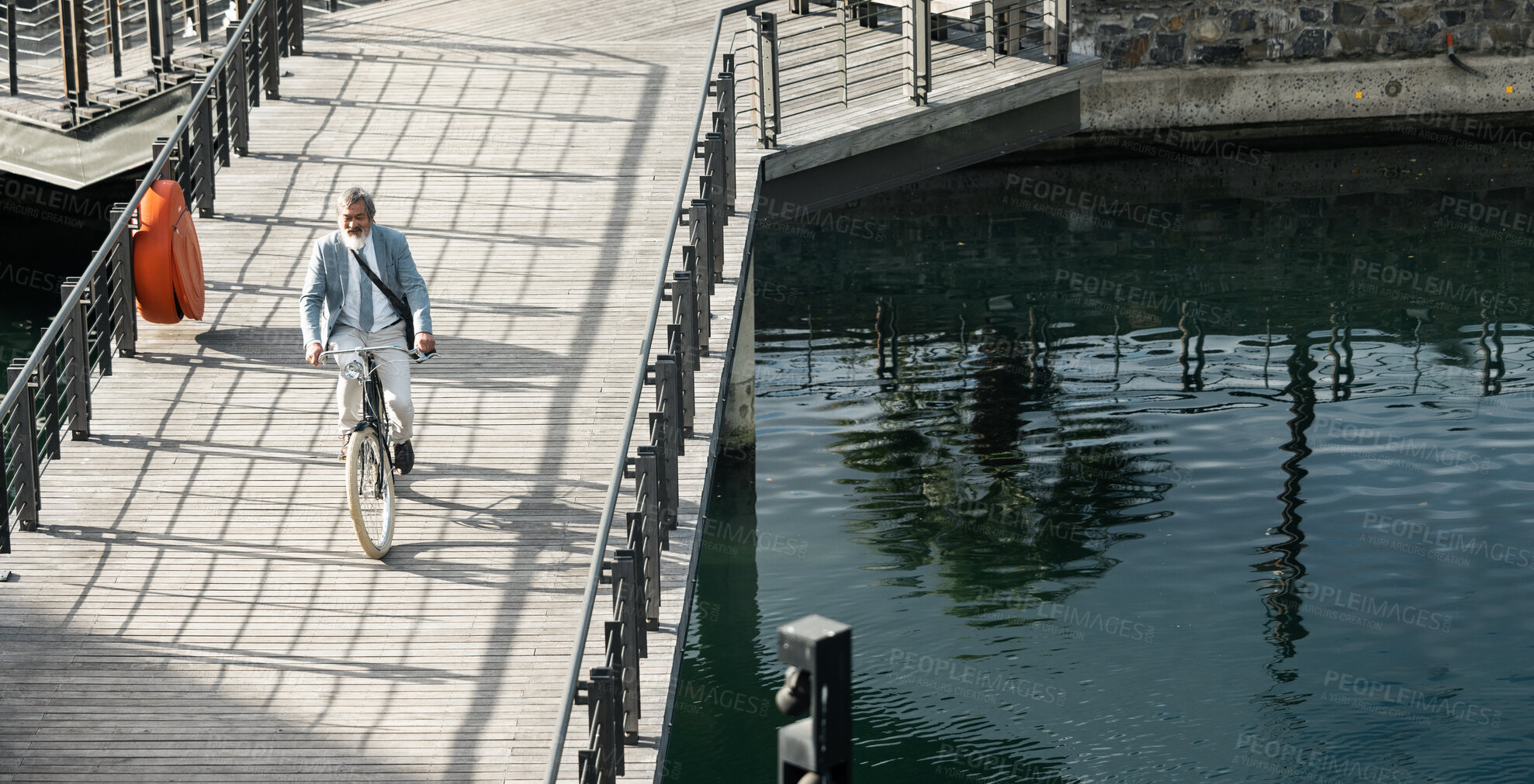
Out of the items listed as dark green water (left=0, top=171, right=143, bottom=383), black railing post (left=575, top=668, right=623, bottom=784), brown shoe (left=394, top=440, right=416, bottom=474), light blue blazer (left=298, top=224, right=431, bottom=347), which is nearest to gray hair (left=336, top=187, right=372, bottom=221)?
light blue blazer (left=298, top=224, right=431, bottom=347)

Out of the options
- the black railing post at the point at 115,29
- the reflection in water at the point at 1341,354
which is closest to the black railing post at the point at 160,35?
the black railing post at the point at 115,29

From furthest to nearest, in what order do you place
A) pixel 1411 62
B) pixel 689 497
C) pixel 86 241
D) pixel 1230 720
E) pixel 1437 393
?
pixel 1411 62 < pixel 86 241 < pixel 1437 393 < pixel 1230 720 < pixel 689 497

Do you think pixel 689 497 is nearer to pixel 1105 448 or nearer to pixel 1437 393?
pixel 1105 448

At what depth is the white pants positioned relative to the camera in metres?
8.41

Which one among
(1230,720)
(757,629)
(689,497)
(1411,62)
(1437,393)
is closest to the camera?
(689,497)

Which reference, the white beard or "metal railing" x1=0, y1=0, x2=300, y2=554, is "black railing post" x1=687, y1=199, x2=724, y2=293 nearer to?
the white beard

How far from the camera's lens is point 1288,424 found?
52.5 feet

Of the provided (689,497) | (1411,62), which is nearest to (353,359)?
(689,497)

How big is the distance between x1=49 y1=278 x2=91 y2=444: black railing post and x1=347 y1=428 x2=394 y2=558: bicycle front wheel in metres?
2.24

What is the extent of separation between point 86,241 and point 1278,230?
15682 mm

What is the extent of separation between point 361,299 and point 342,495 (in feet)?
3.89

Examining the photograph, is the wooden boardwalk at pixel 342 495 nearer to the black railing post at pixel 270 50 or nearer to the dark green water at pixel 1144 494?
the black railing post at pixel 270 50

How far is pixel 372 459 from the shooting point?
8164mm

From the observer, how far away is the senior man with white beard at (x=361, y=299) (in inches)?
326
